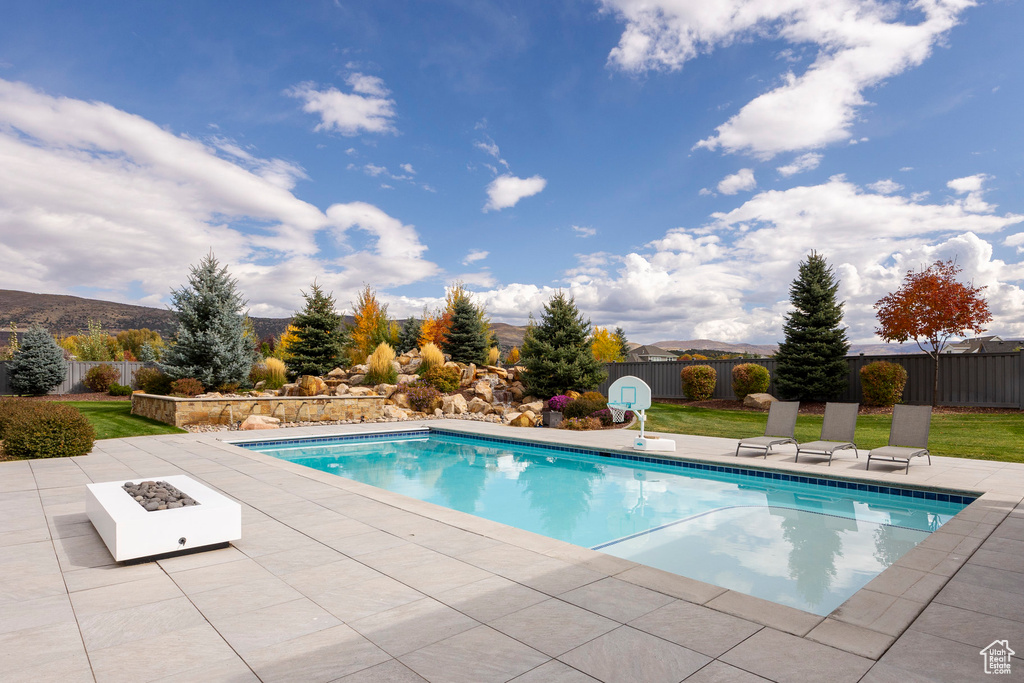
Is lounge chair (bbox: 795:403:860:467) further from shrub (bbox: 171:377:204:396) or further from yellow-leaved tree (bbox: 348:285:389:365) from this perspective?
→ yellow-leaved tree (bbox: 348:285:389:365)


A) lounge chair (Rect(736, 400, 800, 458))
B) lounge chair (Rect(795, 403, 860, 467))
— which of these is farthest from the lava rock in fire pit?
lounge chair (Rect(795, 403, 860, 467))

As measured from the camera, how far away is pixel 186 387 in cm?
1300

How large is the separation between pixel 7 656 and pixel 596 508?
521 centimetres

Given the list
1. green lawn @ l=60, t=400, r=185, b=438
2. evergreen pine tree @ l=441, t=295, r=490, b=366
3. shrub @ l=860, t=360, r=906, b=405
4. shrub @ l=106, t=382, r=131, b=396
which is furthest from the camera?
shrub @ l=106, t=382, r=131, b=396

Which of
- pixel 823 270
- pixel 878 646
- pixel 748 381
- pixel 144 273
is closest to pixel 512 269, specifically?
pixel 748 381

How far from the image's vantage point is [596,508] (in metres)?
6.26

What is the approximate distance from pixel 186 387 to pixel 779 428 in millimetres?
13499

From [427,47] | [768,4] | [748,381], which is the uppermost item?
[427,47]

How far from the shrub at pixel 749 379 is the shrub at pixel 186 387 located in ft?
51.3

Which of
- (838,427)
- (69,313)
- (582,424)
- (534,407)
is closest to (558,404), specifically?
(582,424)

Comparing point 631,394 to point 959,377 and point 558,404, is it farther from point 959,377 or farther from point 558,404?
point 959,377

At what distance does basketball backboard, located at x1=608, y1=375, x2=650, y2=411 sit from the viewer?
938cm

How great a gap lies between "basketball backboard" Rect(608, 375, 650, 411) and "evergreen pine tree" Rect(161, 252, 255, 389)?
10739mm

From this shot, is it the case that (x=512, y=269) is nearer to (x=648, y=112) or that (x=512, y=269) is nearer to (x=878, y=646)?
(x=648, y=112)
